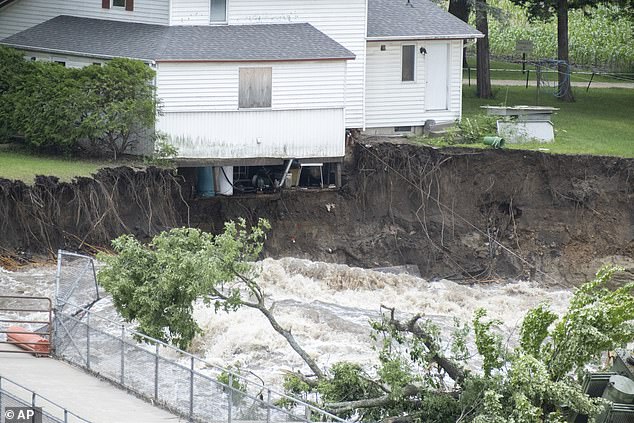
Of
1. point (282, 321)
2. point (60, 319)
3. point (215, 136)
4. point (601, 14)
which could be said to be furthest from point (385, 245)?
point (601, 14)

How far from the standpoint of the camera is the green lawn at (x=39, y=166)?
141ft

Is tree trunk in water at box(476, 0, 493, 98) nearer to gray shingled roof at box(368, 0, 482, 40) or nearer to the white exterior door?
gray shingled roof at box(368, 0, 482, 40)

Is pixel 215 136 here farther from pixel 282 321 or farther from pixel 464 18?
pixel 464 18

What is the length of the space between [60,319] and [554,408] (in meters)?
10.9

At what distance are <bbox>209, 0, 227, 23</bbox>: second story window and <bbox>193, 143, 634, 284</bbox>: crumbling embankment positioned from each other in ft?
19.1

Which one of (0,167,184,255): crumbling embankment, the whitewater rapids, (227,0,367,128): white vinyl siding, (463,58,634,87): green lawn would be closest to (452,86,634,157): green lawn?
(463,58,634,87): green lawn

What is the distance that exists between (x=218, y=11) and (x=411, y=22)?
7037 mm

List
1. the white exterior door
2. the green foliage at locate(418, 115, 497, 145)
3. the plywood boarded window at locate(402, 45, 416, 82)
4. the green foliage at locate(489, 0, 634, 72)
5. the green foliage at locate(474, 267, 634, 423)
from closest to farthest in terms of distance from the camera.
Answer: the green foliage at locate(474, 267, 634, 423) → the green foliage at locate(418, 115, 497, 145) → the plywood boarded window at locate(402, 45, 416, 82) → the white exterior door → the green foliage at locate(489, 0, 634, 72)

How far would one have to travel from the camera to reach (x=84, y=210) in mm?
43875

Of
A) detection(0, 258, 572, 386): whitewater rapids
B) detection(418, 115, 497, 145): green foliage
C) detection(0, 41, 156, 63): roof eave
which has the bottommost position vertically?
detection(0, 258, 572, 386): whitewater rapids

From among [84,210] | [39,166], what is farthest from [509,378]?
[39,166]

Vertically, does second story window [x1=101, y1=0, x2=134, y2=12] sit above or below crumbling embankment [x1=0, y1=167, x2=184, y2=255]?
above

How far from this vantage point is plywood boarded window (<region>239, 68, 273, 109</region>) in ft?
154

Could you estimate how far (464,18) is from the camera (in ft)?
198
